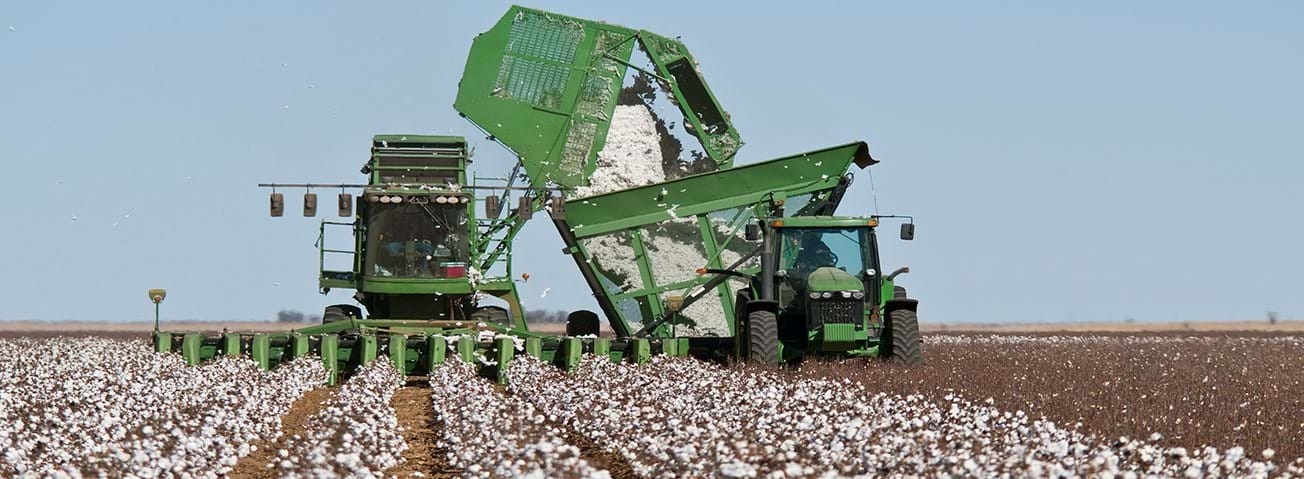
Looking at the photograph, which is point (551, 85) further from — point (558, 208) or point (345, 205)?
point (345, 205)

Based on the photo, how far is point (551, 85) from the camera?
2172 cm

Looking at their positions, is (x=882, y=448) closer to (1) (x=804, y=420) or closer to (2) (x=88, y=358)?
(1) (x=804, y=420)

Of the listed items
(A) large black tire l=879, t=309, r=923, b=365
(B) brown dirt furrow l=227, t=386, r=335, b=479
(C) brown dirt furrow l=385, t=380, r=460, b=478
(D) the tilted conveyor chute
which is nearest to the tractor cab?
(A) large black tire l=879, t=309, r=923, b=365

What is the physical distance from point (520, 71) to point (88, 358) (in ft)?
21.9

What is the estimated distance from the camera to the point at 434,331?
20641 mm

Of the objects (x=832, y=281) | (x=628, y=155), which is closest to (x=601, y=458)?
(x=832, y=281)

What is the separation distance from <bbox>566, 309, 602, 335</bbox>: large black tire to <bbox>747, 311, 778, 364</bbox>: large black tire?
627cm

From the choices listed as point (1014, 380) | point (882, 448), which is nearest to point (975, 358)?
point (1014, 380)

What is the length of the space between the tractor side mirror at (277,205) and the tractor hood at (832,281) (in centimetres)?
674

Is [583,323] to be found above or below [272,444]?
above

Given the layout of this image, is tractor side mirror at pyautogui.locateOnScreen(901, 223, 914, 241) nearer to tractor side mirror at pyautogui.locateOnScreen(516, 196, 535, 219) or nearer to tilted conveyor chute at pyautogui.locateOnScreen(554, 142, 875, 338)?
tilted conveyor chute at pyautogui.locateOnScreen(554, 142, 875, 338)

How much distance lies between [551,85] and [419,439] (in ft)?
30.1

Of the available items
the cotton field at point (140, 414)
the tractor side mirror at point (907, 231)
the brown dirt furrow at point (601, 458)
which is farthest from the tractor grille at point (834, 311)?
the brown dirt furrow at point (601, 458)

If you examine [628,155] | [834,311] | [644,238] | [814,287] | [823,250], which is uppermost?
[628,155]
